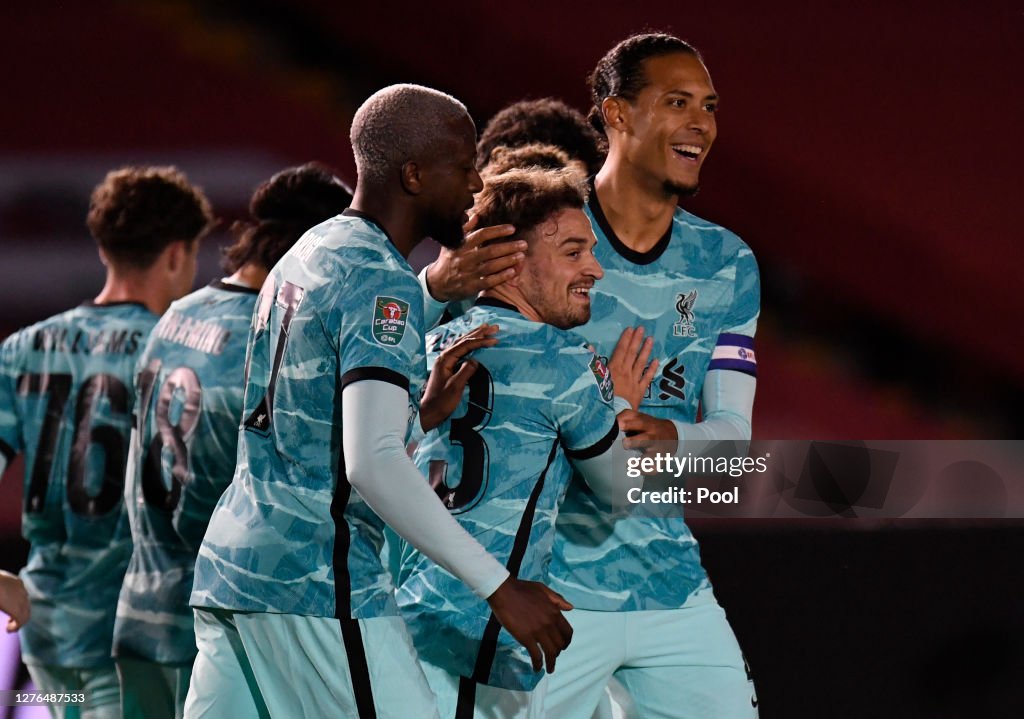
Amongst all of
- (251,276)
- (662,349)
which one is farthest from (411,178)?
(251,276)

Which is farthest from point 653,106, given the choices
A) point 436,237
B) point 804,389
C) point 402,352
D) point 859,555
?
point 804,389

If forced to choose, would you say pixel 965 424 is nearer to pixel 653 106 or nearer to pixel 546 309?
pixel 653 106

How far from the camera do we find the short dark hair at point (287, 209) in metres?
3.18

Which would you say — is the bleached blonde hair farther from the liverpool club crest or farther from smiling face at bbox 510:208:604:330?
the liverpool club crest

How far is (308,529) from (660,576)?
0.90m

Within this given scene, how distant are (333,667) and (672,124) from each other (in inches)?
56.4

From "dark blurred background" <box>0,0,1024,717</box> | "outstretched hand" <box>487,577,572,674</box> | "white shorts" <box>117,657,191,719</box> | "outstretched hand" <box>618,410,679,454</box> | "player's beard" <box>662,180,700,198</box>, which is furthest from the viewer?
"dark blurred background" <box>0,0,1024,717</box>

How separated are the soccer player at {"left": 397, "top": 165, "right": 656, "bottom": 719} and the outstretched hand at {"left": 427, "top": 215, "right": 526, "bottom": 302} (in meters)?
0.03

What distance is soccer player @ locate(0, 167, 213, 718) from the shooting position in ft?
10.9

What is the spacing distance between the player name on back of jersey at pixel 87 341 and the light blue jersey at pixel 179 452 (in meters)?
0.22

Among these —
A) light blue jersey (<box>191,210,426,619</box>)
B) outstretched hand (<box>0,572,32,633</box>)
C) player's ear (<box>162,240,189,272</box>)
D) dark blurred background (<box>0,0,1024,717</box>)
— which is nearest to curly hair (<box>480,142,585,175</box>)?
light blue jersey (<box>191,210,426,619</box>)

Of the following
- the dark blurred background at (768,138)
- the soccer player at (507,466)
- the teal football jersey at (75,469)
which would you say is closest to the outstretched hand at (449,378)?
the soccer player at (507,466)

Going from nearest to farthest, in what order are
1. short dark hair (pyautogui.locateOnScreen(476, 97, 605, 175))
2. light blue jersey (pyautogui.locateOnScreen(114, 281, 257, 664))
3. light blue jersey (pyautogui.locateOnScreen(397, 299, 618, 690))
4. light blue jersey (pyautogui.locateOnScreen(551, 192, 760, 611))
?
1. light blue jersey (pyautogui.locateOnScreen(397, 299, 618, 690))
2. light blue jersey (pyautogui.locateOnScreen(551, 192, 760, 611))
3. light blue jersey (pyautogui.locateOnScreen(114, 281, 257, 664))
4. short dark hair (pyautogui.locateOnScreen(476, 97, 605, 175))

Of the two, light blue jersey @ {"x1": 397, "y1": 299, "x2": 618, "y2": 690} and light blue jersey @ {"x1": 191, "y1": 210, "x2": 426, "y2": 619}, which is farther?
light blue jersey @ {"x1": 397, "y1": 299, "x2": 618, "y2": 690}
